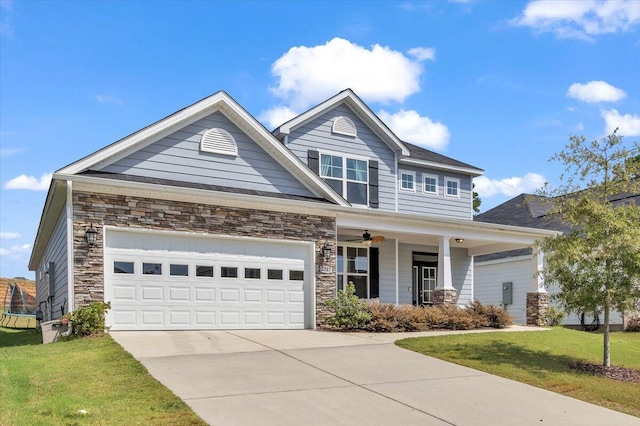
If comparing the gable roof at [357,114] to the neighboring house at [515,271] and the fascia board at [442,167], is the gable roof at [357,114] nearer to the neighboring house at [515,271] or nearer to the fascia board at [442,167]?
the fascia board at [442,167]

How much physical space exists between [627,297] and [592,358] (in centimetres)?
184

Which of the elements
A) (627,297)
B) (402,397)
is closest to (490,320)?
(627,297)

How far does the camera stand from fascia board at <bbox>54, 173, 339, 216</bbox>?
12.8m

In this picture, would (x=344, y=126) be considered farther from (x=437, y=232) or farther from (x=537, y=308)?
(x=537, y=308)

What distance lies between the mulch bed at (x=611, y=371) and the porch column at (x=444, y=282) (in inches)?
246

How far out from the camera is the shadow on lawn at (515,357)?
11.1 meters

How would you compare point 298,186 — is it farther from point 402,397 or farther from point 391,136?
point 402,397

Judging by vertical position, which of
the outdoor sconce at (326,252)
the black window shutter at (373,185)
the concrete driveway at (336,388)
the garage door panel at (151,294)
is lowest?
the concrete driveway at (336,388)

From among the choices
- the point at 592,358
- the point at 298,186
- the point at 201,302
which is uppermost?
the point at 298,186

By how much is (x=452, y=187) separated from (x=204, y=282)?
36.0 ft

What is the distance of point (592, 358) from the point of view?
1261 centimetres

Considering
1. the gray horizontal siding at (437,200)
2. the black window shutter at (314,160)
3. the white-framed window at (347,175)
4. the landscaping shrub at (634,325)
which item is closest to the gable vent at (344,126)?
the white-framed window at (347,175)

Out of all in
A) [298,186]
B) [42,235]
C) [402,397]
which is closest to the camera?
[402,397]

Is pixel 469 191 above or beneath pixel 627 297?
above
